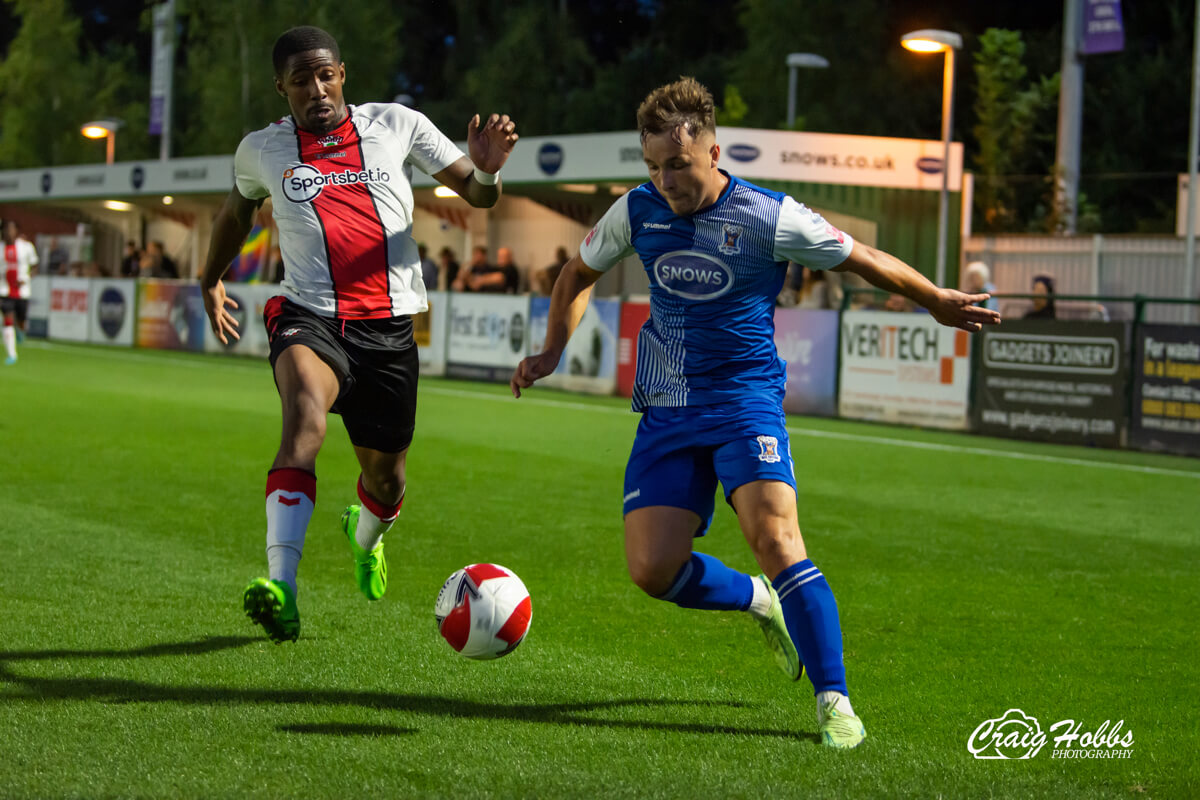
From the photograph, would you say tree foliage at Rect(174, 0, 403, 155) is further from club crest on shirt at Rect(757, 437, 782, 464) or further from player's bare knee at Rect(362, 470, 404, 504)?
club crest on shirt at Rect(757, 437, 782, 464)

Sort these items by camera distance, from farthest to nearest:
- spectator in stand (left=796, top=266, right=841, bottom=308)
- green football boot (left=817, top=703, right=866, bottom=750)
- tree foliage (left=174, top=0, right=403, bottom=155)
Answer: tree foliage (left=174, top=0, right=403, bottom=155) < spectator in stand (left=796, top=266, right=841, bottom=308) < green football boot (left=817, top=703, right=866, bottom=750)

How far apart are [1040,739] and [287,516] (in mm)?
2543

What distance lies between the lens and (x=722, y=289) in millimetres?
4930

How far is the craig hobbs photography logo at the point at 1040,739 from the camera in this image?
4.53m

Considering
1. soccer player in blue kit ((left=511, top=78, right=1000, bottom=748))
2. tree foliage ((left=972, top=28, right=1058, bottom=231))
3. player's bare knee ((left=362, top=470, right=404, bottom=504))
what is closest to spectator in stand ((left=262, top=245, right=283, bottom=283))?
tree foliage ((left=972, top=28, right=1058, bottom=231))

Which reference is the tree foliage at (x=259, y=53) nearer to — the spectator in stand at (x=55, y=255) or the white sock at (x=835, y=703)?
the spectator in stand at (x=55, y=255)

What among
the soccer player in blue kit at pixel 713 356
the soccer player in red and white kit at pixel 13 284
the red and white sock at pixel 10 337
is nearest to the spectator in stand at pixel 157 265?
the soccer player in red and white kit at pixel 13 284

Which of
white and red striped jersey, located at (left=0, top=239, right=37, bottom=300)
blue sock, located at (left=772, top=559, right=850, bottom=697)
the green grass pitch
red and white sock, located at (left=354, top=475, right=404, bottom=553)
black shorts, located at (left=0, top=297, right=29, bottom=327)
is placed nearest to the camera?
the green grass pitch

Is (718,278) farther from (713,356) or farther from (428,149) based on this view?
(428,149)

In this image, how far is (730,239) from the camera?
486 cm

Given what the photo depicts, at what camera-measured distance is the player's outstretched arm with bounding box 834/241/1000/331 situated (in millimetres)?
4750

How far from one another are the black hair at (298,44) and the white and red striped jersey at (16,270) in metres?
19.3

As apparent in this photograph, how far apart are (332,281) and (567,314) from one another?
1052 millimetres

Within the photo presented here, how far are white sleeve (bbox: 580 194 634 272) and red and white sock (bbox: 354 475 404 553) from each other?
66.0 inches
